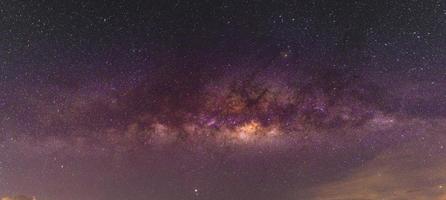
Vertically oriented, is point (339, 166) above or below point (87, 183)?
below

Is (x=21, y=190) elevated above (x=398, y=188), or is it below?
above

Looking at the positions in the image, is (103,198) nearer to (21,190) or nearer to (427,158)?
(21,190)

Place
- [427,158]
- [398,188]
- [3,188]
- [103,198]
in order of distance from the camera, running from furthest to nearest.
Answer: [103,198] → [3,188] → [398,188] → [427,158]

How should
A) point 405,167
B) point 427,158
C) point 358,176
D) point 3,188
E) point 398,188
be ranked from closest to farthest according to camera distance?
point 427,158, point 405,167, point 358,176, point 398,188, point 3,188

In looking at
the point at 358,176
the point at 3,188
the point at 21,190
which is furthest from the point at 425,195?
the point at 3,188

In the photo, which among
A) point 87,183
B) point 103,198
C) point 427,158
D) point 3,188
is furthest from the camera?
point 103,198

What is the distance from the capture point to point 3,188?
1393 inches

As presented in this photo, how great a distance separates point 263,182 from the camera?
1262 inches

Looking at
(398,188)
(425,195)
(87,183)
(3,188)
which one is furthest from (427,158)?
(3,188)

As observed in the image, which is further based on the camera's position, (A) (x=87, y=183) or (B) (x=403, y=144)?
(A) (x=87, y=183)

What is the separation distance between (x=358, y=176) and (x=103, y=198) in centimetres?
2635

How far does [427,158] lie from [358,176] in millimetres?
5207

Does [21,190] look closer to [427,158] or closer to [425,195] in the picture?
[427,158]

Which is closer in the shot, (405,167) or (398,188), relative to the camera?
(405,167)
